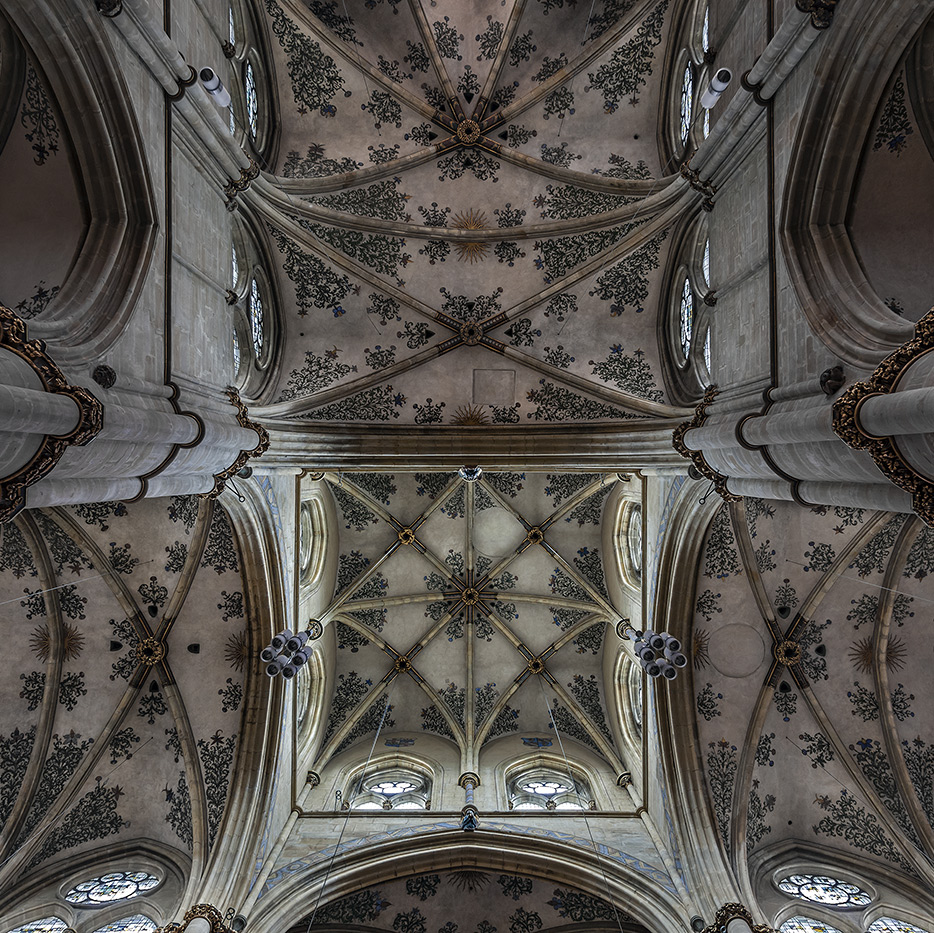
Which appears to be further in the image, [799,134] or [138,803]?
[138,803]

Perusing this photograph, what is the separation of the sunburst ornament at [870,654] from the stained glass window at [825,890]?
3301 mm

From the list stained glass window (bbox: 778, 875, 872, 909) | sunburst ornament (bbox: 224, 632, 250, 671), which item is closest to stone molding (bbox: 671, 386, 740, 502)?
stained glass window (bbox: 778, 875, 872, 909)

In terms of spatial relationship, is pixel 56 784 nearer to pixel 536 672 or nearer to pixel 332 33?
pixel 536 672

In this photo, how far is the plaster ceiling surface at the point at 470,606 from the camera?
1495 cm

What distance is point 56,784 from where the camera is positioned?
33.9 feet

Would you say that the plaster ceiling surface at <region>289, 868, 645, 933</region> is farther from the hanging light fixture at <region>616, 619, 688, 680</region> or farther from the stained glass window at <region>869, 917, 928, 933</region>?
the hanging light fixture at <region>616, 619, 688, 680</region>

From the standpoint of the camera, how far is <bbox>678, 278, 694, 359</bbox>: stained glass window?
11210 millimetres

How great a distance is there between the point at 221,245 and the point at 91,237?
2.70 meters

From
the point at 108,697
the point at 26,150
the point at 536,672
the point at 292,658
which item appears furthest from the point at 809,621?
the point at 26,150

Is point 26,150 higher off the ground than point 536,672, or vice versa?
point 26,150

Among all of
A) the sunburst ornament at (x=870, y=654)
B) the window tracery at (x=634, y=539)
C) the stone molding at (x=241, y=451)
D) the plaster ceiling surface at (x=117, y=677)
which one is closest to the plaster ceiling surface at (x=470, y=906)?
the plaster ceiling surface at (x=117, y=677)

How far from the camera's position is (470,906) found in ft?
34.6

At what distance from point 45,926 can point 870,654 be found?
44.4ft

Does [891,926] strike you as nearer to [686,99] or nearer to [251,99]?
[686,99]
